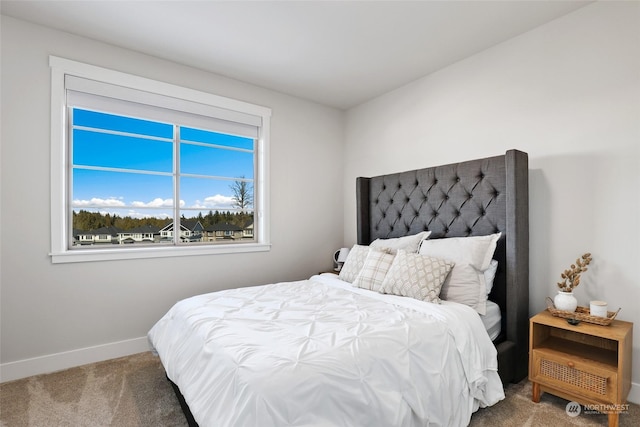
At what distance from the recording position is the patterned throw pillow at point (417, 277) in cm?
210

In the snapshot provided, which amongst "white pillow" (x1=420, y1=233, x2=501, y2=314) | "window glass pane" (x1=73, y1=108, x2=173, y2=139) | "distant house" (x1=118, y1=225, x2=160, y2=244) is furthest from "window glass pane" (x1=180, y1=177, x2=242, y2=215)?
"white pillow" (x1=420, y1=233, x2=501, y2=314)

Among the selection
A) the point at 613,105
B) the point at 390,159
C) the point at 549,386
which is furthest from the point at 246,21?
the point at 549,386

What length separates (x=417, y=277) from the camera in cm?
215

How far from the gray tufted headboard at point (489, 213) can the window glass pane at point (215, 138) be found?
1.58m

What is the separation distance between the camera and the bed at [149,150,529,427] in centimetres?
123

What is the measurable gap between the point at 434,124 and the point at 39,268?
356cm

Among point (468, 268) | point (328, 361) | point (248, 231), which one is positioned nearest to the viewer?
point (328, 361)

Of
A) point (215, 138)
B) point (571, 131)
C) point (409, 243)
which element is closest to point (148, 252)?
point (215, 138)

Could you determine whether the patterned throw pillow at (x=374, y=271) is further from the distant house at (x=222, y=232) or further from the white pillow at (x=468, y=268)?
the distant house at (x=222, y=232)

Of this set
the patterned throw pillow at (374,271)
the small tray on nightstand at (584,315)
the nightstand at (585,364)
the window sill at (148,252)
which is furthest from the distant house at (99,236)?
the small tray on nightstand at (584,315)

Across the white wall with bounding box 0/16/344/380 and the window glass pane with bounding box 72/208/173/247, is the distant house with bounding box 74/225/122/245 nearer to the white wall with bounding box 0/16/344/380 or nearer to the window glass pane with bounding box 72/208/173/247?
the window glass pane with bounding box 72/208/173/247

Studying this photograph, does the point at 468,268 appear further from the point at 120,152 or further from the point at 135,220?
the point at 120,152

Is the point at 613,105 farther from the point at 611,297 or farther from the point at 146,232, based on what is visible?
the point at 146,232

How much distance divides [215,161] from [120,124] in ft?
2.95
